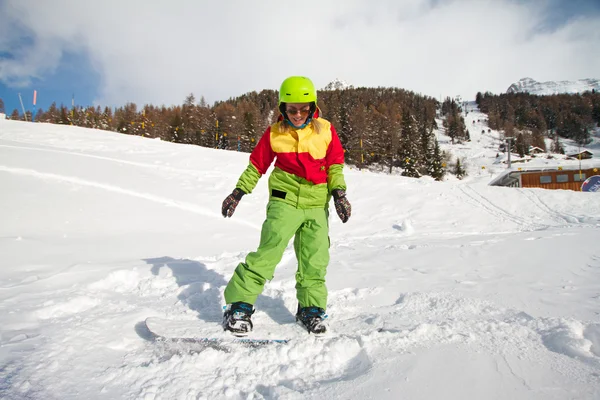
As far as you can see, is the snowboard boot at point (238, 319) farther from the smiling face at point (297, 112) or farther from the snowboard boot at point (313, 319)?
the smiling face at point (297, 112)

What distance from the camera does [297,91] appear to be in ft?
8.27

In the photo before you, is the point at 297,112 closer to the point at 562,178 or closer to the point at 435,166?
the point at 562,178

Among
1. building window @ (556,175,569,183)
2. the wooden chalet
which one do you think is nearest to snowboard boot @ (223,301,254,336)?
the wooden chalet

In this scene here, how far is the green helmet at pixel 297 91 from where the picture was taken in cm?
251

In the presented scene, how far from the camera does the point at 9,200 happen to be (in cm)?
696

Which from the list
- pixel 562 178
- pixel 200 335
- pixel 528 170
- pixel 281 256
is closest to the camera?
pixel 200 335

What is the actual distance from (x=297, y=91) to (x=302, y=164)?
575mm

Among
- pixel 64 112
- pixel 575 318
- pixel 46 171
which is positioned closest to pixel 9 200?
pixel 46 171

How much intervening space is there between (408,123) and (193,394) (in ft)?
173

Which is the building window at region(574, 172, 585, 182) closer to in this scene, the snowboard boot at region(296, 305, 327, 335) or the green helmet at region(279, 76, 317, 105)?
the green helmet at region(279, 76, 317, 105)

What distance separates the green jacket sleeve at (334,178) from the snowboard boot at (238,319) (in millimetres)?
1132

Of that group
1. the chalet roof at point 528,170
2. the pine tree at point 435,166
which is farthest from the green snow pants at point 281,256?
the pine tree at point 435,166

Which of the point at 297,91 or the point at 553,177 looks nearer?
the point at 297,91

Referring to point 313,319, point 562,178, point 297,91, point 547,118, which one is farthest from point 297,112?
point 547,118
